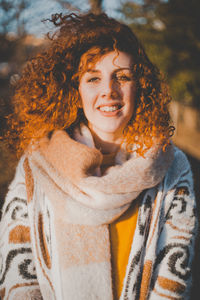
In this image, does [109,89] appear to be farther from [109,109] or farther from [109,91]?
[109,109]

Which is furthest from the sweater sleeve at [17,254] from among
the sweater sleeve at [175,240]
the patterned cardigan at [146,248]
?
the sweater sleeve at [175,240]

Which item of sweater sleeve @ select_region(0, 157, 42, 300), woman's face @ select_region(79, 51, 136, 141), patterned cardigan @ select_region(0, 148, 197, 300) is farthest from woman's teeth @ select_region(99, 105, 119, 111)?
sweater sleeve @ select_region(0, 157, 42, 300)

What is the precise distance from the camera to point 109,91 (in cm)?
140

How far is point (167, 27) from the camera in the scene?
820 centimetres

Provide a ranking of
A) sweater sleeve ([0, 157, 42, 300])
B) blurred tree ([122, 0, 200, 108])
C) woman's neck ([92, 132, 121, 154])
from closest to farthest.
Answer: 1. sweater sleeve ([0, 157, 42, 300])
2. woman's neck ([92, 132, 121, 154])
3. blurred tree ([122, 0, 200, 108])

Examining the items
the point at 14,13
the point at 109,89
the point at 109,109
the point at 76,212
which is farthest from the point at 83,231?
the point at 14,13

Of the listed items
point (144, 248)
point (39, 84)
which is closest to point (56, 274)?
point (144, 248)

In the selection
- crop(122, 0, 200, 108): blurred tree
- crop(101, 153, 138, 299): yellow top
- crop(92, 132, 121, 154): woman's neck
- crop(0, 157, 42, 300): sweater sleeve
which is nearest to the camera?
crop(0, 157, 42, 300): sweater sleeve

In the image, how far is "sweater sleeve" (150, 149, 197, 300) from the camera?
4.44 feet

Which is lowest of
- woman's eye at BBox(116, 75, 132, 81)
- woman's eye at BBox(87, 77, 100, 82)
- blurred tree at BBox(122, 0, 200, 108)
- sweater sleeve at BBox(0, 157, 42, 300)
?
sweater sleeve at BBox(0, 157, 42, 300)

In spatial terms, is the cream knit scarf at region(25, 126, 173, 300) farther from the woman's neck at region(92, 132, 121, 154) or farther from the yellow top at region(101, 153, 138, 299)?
the woman's neck at region(92, 132, 121, 154)

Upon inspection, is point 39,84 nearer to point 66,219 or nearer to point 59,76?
point 59,76

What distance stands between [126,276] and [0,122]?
128 cm

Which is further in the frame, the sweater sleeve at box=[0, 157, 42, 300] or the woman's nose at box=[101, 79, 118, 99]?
the woman's nose at box=[101, 79, 118, 99]
